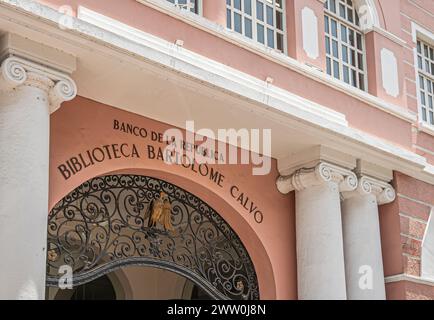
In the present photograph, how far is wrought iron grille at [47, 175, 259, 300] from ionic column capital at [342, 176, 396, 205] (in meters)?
1.74

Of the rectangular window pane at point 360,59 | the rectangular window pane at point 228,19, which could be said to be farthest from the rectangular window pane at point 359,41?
the rectangular window pane at point 228,19

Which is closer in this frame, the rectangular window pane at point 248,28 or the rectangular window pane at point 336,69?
the rectangular window pane at point 248,28

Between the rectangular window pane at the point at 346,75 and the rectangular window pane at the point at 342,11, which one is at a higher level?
the rectangular window pane at the point at 342,11

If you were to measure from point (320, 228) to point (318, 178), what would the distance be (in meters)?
0.64

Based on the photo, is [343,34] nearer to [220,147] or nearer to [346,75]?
[346,75]

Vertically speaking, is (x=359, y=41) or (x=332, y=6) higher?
(x=332, y=6)

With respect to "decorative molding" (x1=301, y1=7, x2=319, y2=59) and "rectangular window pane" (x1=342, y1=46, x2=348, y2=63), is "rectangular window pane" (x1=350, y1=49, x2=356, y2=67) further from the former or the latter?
"decorative molding" (x1=301, y1=7, x2=319, y2=59)

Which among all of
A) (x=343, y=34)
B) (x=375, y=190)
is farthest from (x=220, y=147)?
(x=343, y=34)

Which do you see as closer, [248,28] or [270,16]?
[248,28]

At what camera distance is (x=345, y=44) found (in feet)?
43.0

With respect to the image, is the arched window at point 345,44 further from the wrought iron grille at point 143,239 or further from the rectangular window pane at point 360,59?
the wrought iron grille at point 143,239

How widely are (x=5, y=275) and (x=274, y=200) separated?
15.2 ft

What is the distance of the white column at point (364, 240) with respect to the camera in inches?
473

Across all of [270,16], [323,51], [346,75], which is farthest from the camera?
[346,75]
